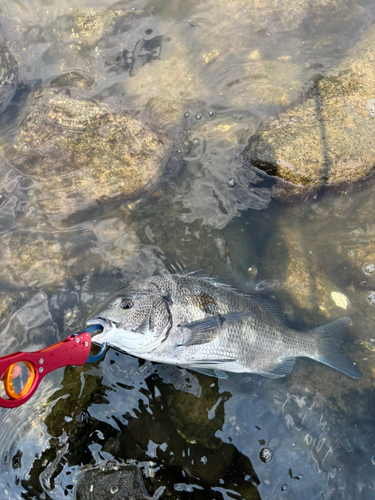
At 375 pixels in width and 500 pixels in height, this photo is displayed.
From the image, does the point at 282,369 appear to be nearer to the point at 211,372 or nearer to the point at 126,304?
the point at 211,372

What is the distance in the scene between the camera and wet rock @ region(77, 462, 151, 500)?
3266mm

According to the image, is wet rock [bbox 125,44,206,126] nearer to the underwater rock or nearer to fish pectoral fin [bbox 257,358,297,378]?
the underwater rock

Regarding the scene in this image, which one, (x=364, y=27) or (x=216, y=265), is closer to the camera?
(x=216, y=265)

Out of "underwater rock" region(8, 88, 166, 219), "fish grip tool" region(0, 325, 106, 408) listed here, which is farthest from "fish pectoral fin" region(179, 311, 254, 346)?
"underwater rock" region(8, 88, 166, 219)

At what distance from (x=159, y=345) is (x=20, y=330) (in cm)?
195

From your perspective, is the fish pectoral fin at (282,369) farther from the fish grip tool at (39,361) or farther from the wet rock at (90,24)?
the wet rock at (90,24)

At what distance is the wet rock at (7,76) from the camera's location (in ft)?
16.0

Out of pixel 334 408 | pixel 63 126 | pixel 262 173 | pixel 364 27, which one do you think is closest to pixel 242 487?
pixel 334 408

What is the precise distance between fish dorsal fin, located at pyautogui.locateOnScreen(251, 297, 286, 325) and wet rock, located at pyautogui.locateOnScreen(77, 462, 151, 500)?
2455 mm

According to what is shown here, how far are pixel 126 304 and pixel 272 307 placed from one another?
204 cm

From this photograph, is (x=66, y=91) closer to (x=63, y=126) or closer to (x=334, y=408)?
(x=63, y=126)

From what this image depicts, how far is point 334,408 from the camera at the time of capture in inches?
169

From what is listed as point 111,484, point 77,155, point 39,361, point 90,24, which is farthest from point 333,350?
point 90,24

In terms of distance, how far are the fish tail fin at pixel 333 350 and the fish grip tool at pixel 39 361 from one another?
3026 mm
